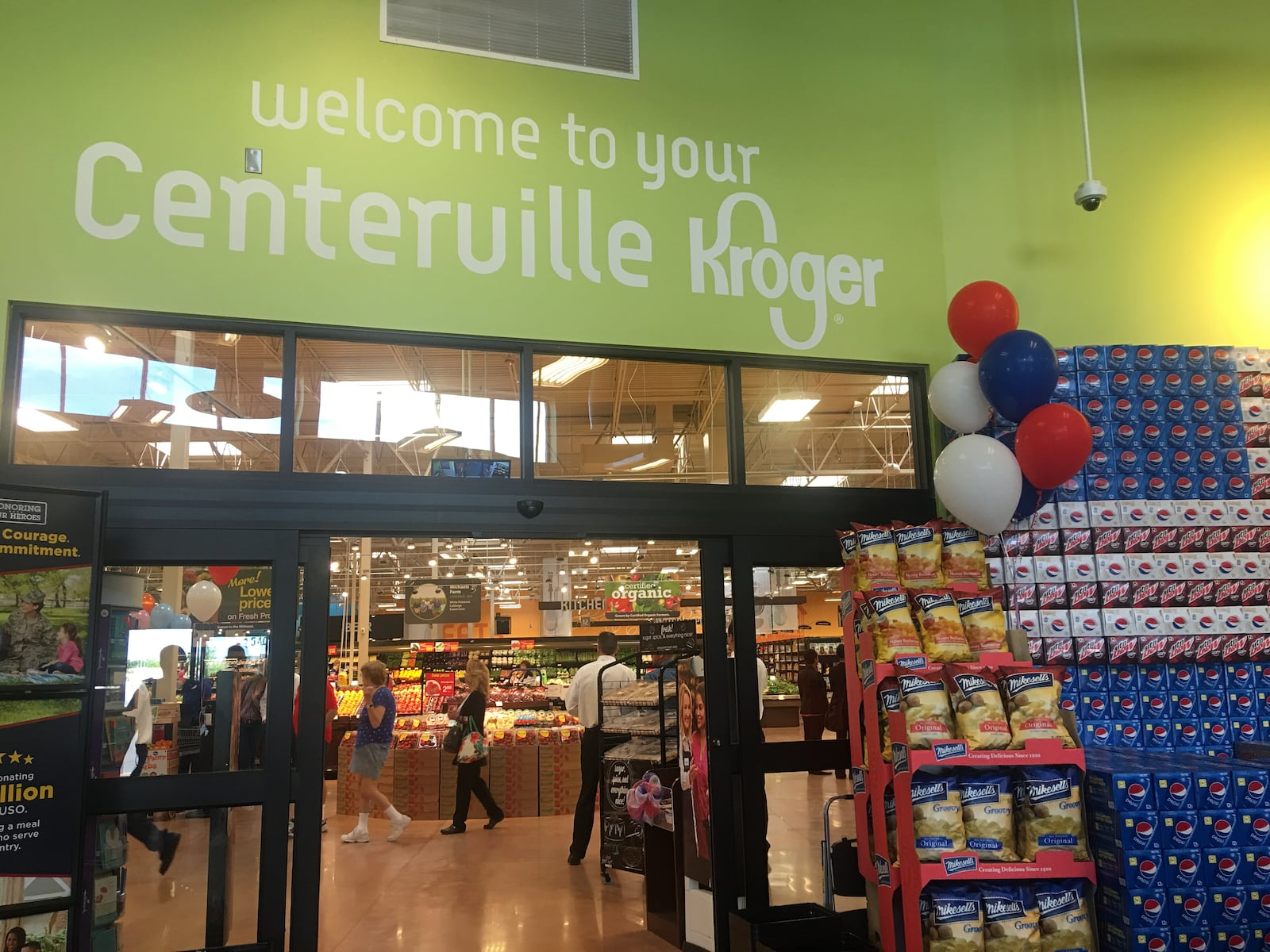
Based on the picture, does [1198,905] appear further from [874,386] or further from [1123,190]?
[1123,190]

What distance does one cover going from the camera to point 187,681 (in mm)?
4070

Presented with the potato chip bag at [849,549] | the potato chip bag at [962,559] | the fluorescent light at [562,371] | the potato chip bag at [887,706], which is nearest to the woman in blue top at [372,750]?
the fluorescent light at [562,371]

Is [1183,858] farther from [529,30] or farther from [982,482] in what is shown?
[529,30]

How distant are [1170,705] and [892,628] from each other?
1.58 m

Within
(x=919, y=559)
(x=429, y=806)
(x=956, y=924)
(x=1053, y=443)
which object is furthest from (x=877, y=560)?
(x=429, y=806)

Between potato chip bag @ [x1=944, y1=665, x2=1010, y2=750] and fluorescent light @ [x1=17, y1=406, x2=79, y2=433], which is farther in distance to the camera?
fluorescent light @ [x1=17, y1=406, x2=79, y2=433]

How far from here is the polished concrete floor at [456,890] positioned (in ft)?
12.7

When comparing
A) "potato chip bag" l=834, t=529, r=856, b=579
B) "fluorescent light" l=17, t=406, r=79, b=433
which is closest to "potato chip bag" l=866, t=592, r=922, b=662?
Result: "potato chip bag" l=834, t=529, r=856, b=579

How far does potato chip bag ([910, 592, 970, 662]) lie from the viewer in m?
4.03

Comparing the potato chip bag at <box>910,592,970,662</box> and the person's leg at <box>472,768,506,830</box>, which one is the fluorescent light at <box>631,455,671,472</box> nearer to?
the potato chip bag at <box>910,592,970,662</box>

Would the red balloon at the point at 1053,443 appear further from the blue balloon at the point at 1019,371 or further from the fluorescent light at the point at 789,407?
the fluorescent light at the point at 789,407

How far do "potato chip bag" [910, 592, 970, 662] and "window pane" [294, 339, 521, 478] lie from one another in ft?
6.55

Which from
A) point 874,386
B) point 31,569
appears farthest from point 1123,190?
point 31,569

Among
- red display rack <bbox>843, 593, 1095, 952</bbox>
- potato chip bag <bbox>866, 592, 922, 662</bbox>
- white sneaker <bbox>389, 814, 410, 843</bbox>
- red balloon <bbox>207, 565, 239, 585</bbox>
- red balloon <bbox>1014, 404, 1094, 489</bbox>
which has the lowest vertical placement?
white sneaker <bbox>389, 814, 410, 843</bbox>
